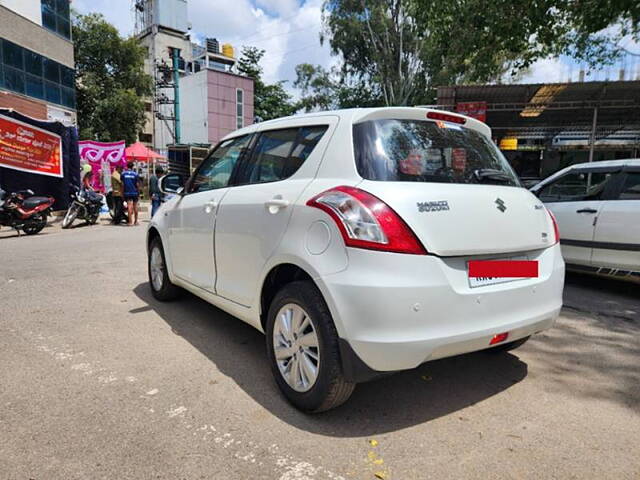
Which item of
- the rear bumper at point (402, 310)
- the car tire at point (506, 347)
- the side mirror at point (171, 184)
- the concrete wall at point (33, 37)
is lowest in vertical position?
the car tire at point (506, 347)

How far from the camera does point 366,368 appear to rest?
223 centimetres

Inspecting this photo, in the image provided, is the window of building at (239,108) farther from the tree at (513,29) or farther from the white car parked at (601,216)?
the white car parked at (601,216)

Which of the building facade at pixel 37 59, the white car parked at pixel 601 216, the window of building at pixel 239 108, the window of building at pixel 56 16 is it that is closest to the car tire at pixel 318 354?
the white car parked at pixel 601 216

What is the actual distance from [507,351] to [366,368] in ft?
5.82

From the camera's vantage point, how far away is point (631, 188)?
5109mm

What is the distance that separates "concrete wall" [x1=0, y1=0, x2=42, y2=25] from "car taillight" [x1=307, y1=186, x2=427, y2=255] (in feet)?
69.6

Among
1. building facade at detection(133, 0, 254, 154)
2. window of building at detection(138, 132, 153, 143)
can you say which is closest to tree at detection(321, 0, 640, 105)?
building facade at detection(133, 0, 254, 154)

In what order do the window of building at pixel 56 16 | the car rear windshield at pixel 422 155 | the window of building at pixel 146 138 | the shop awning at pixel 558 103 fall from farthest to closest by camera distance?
the window of building at pixel 146 138
the window of building at pixel 56 16
the shop awning at pixel 558 103
the car rear windshield at pixel 422 155

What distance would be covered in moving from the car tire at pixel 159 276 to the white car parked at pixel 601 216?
4707mm

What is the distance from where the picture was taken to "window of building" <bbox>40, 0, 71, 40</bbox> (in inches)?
772

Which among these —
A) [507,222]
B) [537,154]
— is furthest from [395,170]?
[537,154]

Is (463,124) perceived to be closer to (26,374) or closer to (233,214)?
(233,214)

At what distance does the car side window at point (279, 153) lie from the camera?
2.89 metres

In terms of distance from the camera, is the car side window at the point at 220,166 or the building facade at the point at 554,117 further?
the building facade at the point at 554,117
